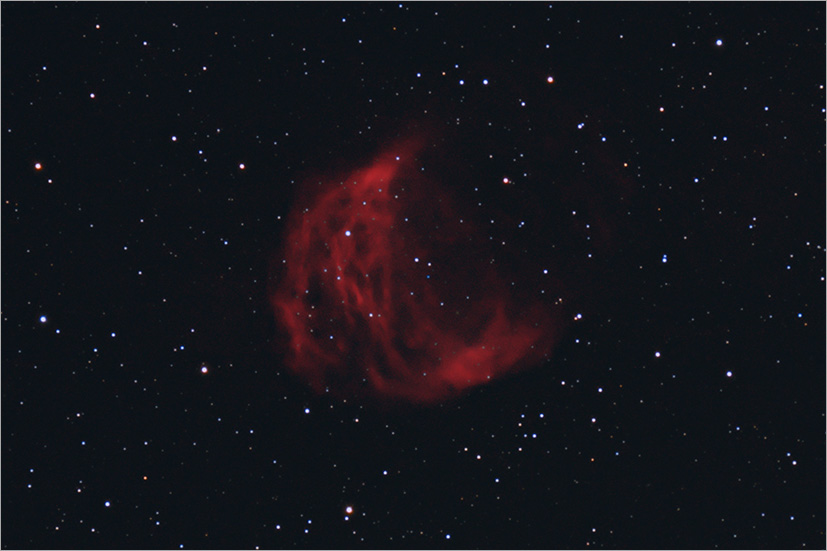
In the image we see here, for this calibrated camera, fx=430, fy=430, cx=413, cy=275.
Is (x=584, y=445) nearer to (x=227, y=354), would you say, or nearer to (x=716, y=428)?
(x=716, y=428)

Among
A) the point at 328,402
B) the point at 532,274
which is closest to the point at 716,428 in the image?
the point at 532,274

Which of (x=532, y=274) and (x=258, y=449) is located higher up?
(x=532, y=274)

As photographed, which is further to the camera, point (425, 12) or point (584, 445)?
point (584, 445)

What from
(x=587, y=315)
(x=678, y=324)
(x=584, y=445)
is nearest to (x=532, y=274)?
(x=587, y=315)

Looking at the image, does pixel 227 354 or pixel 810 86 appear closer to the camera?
pixel 810 86

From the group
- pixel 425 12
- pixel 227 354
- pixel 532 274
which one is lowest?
pixel 227 354

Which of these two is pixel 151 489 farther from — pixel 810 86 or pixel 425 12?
pixel 810 86
